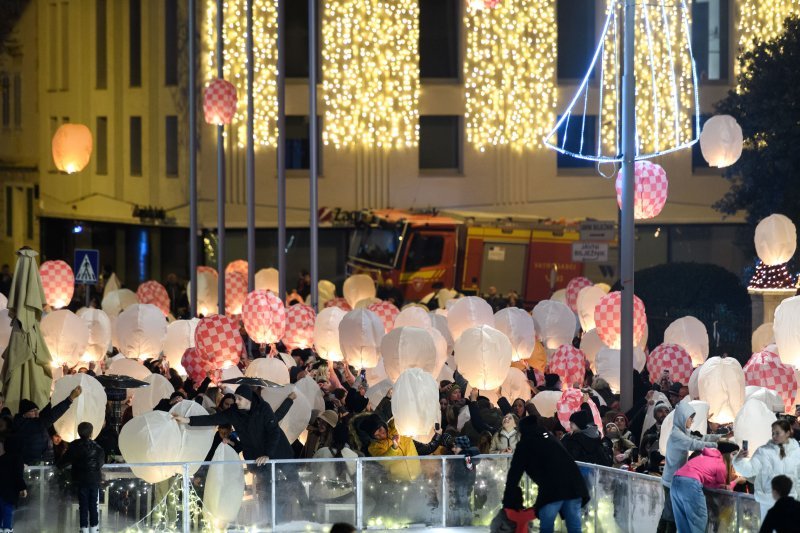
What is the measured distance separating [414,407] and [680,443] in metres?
3.35

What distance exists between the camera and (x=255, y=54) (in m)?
43.5

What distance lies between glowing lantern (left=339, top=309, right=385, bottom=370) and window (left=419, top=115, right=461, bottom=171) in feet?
72.2

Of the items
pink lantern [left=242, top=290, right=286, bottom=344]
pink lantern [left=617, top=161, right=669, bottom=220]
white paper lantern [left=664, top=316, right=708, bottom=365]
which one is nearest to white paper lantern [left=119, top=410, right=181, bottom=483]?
pink lantern [left=242, top=290, right=286, bottom=344]

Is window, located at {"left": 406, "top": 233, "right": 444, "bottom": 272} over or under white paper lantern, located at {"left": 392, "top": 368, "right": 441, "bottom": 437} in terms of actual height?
over

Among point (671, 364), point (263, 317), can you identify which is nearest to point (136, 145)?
point (263, 317)

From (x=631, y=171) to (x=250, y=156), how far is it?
38.1 ft

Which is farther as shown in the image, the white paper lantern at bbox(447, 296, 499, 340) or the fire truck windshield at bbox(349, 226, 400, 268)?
the fire truck windshield at bbox(349, 226, 400, 268)

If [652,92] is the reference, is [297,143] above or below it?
below

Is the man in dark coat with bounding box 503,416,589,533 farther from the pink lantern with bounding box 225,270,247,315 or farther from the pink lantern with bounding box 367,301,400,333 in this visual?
the pink lantern with bounding box 225,270,247,315

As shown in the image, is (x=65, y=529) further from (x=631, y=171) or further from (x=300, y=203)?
(x=300, y=203)

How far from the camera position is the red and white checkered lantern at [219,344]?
890 inches

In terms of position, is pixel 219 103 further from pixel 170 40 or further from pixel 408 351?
pixel 170 40

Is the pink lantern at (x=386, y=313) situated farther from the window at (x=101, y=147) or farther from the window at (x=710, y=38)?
the window at (x=101, y=147)

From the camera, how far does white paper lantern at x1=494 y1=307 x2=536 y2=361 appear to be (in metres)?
24.9
